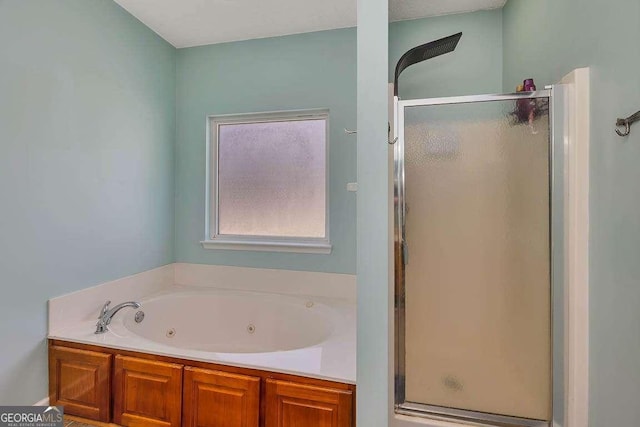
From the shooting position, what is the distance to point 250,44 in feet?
8.47

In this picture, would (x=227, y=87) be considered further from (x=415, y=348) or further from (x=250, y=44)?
(x=415, y=348)

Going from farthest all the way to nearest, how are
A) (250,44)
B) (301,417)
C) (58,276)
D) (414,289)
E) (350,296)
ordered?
(250,44) → (350,296) → (58,276) → (414,289) → (301,417)

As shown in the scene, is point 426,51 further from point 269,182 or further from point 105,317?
point 105,317

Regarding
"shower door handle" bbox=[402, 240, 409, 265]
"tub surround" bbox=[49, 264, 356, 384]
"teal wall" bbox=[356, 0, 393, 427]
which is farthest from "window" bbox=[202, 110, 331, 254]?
"teal wall" bbox=[356, 0, 393, 427]

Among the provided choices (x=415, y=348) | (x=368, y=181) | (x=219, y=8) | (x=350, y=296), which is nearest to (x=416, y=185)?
(x=368, y=181)

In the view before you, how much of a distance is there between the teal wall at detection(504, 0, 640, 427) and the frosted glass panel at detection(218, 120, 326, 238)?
1.64 metres

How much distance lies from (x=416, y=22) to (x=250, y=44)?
132cm

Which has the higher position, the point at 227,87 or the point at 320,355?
the point at 227,87

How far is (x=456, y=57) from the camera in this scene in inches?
87.7

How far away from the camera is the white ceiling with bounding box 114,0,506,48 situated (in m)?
2.12

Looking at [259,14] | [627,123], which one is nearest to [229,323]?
[259,14]

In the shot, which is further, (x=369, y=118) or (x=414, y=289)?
(x=414, y=289)

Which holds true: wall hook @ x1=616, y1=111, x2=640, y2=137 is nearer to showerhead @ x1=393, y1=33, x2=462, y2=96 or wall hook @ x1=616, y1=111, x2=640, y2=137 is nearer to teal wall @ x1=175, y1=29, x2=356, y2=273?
showerhead @ x1=393, y1=33, x2=462, y2=96

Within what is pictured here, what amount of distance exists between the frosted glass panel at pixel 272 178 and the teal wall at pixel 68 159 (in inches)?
22.4
